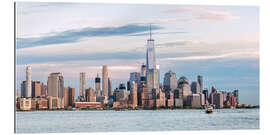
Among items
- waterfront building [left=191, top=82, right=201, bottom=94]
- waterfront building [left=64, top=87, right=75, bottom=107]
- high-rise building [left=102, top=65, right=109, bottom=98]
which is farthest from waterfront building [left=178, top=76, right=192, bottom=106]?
waterfront building [left=64, top=87, right=75, bottom=107]

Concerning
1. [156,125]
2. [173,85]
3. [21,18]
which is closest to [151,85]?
[173,85]

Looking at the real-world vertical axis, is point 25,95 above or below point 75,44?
below

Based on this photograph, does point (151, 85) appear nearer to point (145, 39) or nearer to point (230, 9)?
point (145, 39)

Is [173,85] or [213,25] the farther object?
[173,85]

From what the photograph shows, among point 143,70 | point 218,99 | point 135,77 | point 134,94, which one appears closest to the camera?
point 143,70

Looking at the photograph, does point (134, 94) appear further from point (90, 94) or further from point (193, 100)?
point (193, 100)

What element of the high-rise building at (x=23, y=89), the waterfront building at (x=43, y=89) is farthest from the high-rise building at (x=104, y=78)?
the high-rise building at (x=23, y=89)

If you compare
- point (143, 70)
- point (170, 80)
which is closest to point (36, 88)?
point (143, 70)
